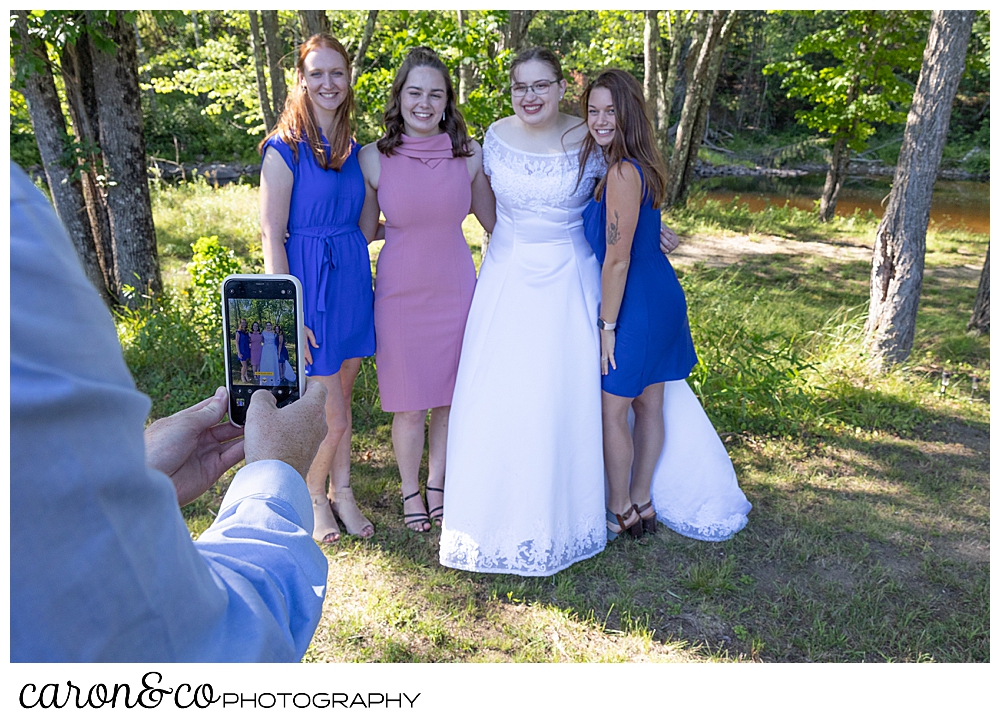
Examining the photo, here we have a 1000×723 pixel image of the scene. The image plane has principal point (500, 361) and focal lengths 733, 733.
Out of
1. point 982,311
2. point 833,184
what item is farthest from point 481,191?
point 833,184

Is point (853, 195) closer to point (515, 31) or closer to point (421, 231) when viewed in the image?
point (515, 31)

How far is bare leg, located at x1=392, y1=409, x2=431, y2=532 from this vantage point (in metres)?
3.63

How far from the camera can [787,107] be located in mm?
31797

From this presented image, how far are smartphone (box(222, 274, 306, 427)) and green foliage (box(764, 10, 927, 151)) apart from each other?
36.4ft

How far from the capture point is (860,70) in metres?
11.6

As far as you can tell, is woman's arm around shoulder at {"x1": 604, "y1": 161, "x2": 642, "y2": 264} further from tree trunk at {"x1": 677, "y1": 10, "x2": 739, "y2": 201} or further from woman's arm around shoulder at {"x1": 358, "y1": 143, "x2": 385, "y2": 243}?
tree trunk at {"x1": 677, "y1": 10, "x2": 739, "y2": 201}

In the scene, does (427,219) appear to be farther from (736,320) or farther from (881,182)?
(881,182)

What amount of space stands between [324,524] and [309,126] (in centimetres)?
182

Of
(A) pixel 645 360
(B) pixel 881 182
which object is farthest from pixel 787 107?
(A) pixel 645 360

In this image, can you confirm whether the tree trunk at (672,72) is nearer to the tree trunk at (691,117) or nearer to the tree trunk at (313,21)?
the tree trunk at (691,117)

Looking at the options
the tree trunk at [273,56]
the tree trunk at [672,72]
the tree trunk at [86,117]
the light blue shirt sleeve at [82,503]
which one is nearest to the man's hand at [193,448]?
the light blue shirt sleeve at [82,503]

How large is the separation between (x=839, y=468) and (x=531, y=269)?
2252mm

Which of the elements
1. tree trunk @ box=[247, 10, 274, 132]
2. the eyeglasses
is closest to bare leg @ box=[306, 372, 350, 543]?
the eyeglasses

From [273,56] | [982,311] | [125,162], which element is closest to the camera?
[125,162]
